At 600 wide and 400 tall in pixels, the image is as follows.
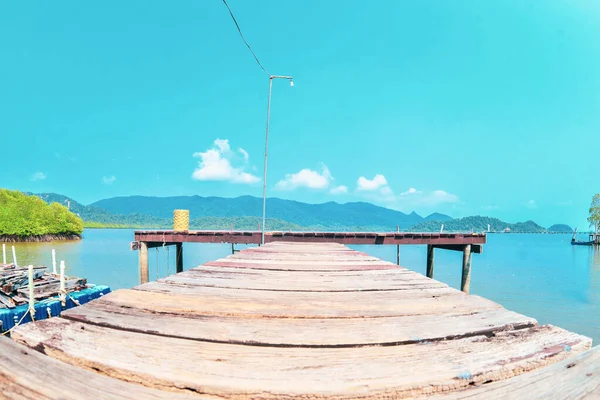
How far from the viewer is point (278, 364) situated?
3.72 ft

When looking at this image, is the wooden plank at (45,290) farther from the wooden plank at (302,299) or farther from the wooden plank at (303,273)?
the wooden plank at (302,299)

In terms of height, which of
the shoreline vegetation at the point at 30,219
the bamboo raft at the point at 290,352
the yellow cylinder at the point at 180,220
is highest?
the bamboo raft at the point at 290,352

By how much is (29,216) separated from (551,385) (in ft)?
316

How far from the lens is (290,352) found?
1.24 meters

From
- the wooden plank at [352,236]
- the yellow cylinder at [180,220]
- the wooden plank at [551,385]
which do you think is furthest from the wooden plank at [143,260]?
the wooden plank at [551,385]

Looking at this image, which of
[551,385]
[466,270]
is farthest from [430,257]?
[551,385]

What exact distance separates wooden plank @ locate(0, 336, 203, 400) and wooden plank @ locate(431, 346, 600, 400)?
874mm

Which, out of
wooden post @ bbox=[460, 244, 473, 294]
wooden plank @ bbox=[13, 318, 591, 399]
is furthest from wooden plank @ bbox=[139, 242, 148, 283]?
wooden post @ bbox=[460, 244, 473, 294]

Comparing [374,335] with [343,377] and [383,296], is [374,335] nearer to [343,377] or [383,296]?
[343,377]

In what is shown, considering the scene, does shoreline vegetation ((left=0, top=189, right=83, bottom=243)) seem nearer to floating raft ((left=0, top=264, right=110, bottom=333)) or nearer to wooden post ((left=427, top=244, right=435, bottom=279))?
floating raft ((left=0, top=264, right=110, bottom=333))

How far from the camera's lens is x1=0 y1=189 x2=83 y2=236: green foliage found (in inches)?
2697

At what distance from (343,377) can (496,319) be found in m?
1.08

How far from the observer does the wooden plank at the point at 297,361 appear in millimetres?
987

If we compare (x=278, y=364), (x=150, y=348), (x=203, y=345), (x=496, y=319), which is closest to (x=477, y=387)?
(x=278, y=364)
